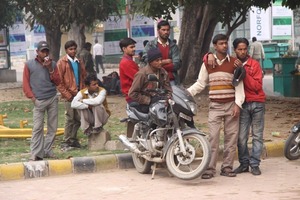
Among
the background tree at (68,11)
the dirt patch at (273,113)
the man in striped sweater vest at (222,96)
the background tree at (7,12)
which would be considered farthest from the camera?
A: the background tree at (7,12)

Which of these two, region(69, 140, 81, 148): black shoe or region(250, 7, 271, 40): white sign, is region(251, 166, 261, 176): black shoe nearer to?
region(69, 140, 81, 148): black shoe

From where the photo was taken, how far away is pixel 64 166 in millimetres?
9305

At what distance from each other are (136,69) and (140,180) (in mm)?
1435

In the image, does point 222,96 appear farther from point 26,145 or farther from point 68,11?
point 68,11

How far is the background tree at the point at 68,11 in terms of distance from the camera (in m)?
20.5

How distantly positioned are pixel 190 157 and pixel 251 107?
3.36 feet

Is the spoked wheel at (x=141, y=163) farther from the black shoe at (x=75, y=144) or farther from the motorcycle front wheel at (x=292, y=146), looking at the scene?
the motorcycle front wheel at (x=292, y=146)

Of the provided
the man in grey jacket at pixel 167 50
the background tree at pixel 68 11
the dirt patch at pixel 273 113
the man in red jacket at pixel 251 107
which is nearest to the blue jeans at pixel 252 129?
the man in red jacket at pixel 251 107

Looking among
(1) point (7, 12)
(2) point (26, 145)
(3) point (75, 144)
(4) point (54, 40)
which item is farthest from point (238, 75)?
(1) point (7, 12)

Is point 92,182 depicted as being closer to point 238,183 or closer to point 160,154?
point 160,154

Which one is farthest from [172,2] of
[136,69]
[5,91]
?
[5,91]

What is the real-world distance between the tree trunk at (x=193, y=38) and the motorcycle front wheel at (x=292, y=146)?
10904 millimetres

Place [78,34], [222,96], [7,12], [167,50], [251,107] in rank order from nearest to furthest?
[222,96] → [251,107] → [167,50] → [78,34] → [7,12]

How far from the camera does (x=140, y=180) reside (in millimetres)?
8828
